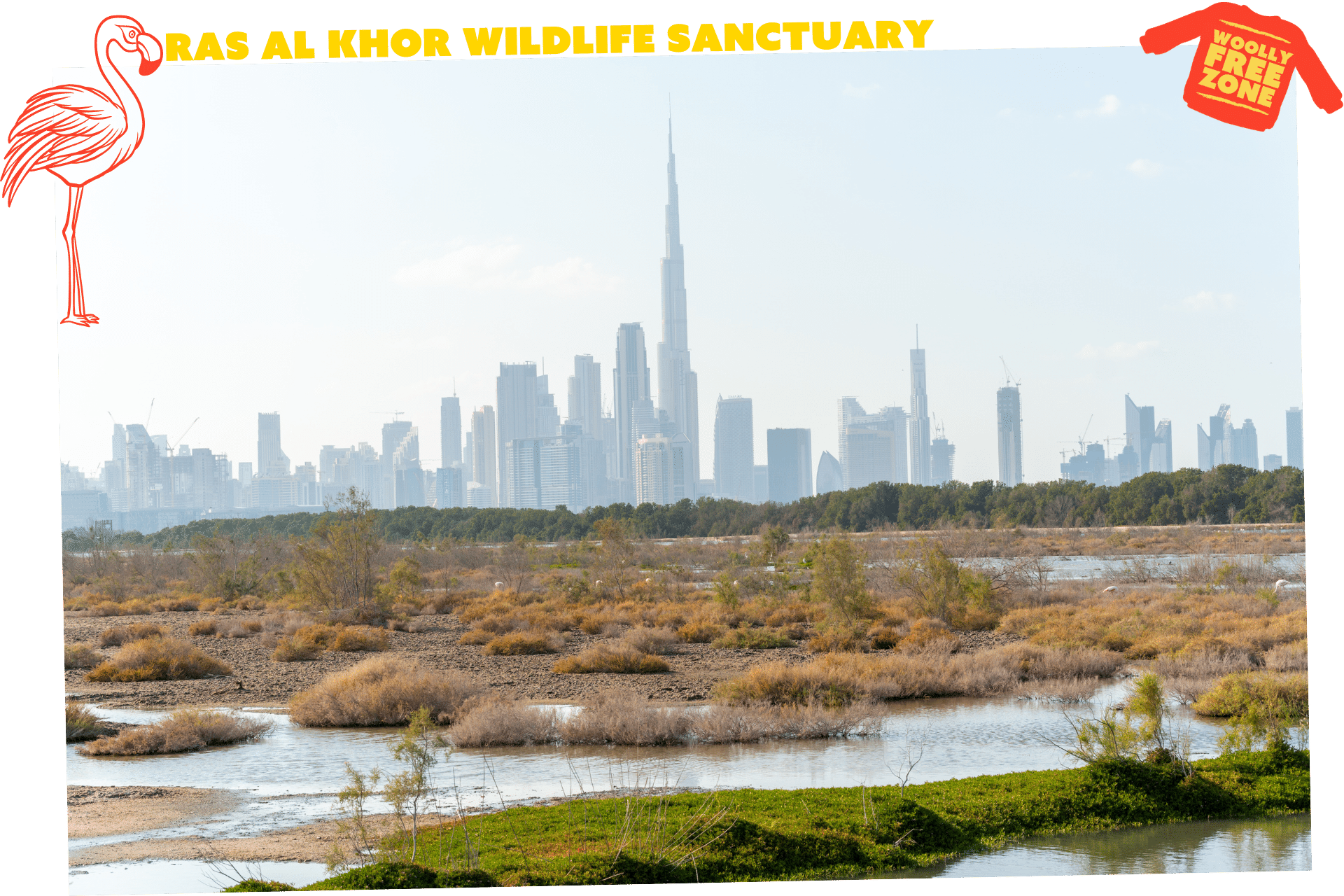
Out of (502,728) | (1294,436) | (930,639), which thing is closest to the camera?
(1294,436)

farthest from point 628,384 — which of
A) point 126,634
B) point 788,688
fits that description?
point 126,634

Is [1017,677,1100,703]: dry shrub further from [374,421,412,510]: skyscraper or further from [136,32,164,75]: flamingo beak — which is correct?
[136,32,164,75]: flamingo beak

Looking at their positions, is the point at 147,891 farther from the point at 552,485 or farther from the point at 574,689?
the point at 574,689

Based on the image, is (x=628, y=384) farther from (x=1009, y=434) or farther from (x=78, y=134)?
(x=78, y=134)

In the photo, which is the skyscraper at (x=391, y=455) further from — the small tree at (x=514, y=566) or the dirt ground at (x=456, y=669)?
the small tree at (x=514, y=566)

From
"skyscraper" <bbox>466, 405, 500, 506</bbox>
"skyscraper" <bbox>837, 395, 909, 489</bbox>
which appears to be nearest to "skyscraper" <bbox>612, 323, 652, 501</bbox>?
"skyscraper" <bbox>466, 405, 500, 506</bbox>

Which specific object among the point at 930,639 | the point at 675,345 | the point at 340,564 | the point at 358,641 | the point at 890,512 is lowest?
the point at 930,639

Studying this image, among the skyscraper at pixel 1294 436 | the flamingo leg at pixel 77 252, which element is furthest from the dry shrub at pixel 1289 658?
the flamingo leg at pixel 77 252
